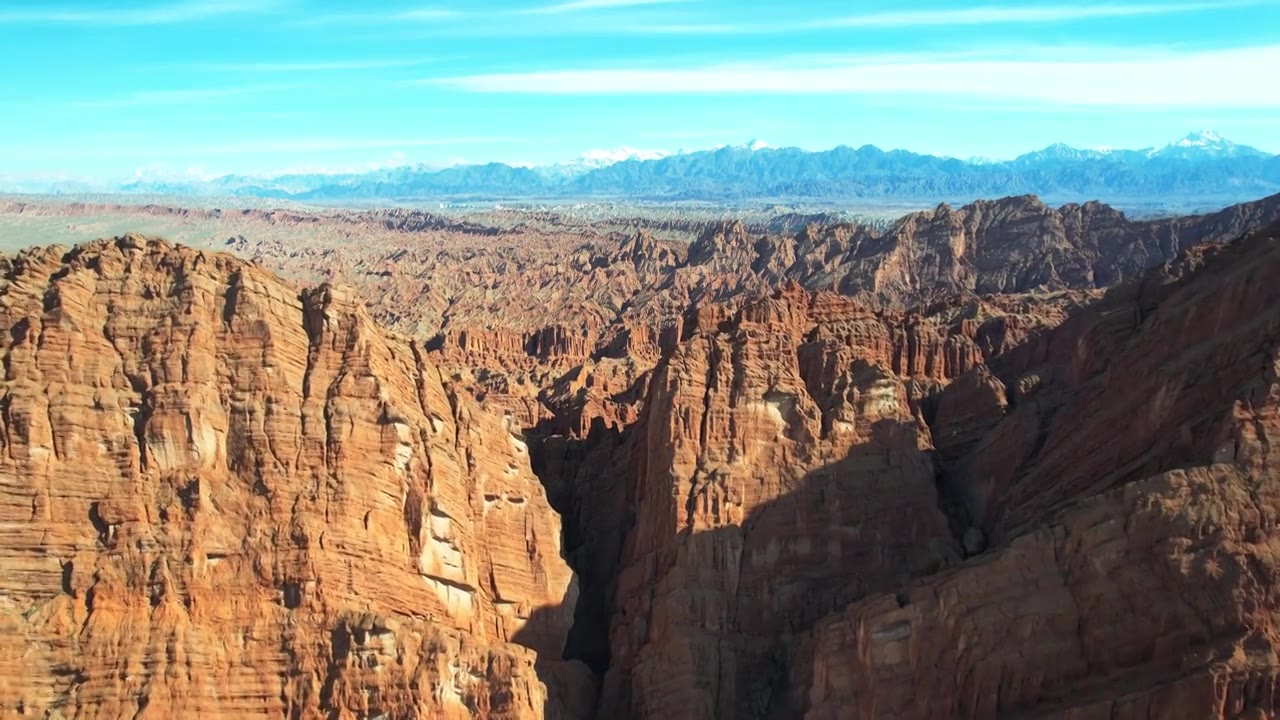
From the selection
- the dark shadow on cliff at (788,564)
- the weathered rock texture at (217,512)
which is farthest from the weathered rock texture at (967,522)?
the weathered rock texture at (217,512)

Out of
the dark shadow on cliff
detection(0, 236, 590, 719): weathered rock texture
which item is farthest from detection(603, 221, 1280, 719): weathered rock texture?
detection(0, 236, 590, 719): weathered rock texture

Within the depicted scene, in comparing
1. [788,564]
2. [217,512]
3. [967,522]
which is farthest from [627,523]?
[217,512]

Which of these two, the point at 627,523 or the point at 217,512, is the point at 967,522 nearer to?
the point at 627,523

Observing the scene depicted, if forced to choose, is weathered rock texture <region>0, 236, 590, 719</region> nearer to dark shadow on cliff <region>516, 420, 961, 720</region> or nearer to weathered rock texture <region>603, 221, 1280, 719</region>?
dark shadow on cliff <region>516, 420, 961, 720</region>

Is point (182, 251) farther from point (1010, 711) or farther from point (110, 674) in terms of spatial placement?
point (1010, 711)

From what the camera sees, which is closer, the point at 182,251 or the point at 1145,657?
the point at 1145,657

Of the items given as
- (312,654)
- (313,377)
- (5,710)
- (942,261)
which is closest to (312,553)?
(312,654)

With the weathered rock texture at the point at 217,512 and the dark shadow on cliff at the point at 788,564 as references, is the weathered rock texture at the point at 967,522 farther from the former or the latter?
the weathered rock texture at the point at 217,512
